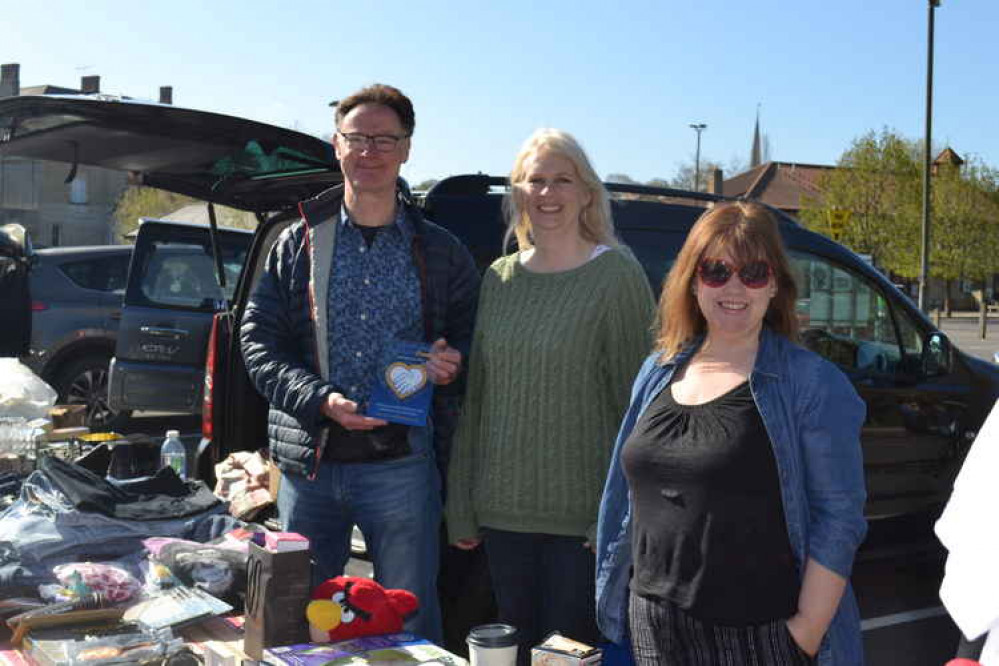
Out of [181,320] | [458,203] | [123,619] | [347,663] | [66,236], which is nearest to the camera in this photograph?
[347,663]

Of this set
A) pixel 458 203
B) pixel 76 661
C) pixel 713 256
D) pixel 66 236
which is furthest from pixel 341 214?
pixel 66 236

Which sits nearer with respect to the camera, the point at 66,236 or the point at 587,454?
the point at 587,454

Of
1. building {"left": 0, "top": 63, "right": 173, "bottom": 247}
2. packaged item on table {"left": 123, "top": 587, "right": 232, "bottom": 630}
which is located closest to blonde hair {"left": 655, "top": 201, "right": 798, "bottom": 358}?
packaged item on table {"left": 123, "top": 587, "right": 232, "bottom": 630}

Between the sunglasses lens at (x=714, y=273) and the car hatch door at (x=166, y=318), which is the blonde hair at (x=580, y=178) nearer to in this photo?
the sunglasses lens at (x=714, y=273)

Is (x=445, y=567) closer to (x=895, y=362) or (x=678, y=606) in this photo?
(x=678, y=606)

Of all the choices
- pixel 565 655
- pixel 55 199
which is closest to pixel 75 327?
pixel 565 655

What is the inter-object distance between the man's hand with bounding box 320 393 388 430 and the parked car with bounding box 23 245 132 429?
7732mm

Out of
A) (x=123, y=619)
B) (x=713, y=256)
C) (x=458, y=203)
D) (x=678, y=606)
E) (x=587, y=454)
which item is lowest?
(x=123, y=619)

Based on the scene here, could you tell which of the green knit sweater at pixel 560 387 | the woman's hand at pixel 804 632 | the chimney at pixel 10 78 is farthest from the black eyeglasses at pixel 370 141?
the chimney at pixel 10 78

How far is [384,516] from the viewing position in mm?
2881

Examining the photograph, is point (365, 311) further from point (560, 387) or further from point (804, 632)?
point (804, 632)

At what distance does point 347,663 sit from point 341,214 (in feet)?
4.14

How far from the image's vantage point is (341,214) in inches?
119

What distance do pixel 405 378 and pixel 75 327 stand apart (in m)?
8.08
